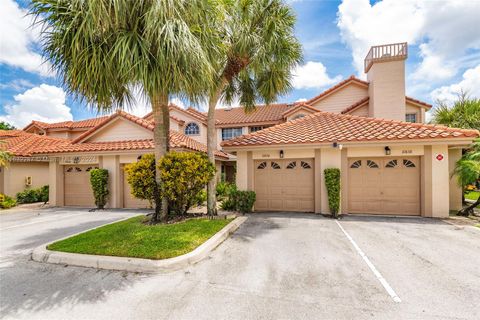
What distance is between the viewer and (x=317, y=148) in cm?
1016

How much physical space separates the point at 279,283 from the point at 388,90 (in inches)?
641

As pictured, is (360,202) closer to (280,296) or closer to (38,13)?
(280,296)

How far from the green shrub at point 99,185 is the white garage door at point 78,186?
1.38 meters

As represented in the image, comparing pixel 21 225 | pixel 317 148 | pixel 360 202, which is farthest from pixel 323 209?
pixel 21 225

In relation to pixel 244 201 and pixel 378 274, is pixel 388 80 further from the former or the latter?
pixel 378 274

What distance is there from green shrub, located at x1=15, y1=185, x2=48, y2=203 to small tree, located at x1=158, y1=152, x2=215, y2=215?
13462 millimetres

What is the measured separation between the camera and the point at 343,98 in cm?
1839

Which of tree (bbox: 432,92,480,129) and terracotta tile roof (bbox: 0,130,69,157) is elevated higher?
tree (bbox: 432,92,480,129)

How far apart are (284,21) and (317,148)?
5356 millimetres

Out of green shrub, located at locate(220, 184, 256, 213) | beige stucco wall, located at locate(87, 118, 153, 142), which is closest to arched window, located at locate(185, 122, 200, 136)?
beige stucco wall, located at locate(87, 118, 153, 142)

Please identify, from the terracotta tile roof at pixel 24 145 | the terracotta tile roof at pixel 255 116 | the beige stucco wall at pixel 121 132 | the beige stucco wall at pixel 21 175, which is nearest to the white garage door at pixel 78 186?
the beige stucco wall at pixel 121 132

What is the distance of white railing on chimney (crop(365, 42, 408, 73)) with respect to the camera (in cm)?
1504

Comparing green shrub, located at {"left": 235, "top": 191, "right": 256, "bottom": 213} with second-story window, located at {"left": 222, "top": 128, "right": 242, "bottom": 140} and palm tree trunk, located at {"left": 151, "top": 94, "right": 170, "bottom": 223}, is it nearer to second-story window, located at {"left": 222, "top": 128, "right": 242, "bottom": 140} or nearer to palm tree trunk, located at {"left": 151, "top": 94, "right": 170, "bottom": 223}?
palm tree trunk, located at {"left": 151, "top": 94, "right": 170, "bottom": 223}

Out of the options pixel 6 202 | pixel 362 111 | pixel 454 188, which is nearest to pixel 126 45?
pixel 454 188
